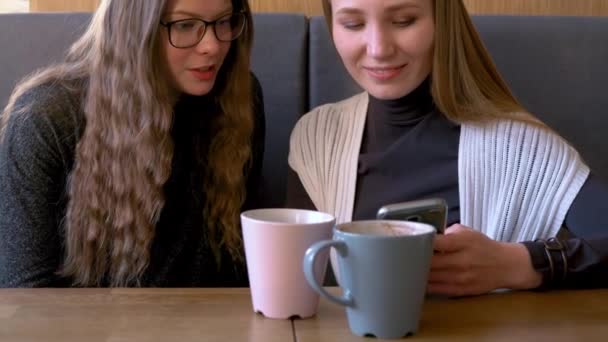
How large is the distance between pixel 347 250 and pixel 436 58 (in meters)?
0.53

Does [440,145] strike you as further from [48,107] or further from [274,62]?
[48,107]

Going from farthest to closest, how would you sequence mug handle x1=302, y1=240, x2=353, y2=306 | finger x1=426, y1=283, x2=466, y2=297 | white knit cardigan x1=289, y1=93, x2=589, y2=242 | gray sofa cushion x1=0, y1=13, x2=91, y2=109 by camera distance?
gray sofa cushion x1=0, y1=13, x2=91, y2=109 < white knit cardigan x1=289, y1=93, x2=589, y2=242 < finger x1=426, y1=283, x2=466, y2=297 < mug handle x1=302, y1=240, x2=353, y2=306

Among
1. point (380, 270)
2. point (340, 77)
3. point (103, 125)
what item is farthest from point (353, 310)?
point (340, 77)

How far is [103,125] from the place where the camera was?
1133mm

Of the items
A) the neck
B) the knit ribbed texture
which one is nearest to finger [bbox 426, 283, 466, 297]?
the knit ribbed texture

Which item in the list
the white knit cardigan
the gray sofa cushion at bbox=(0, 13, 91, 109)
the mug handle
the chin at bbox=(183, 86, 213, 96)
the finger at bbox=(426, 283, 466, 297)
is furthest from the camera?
the gray sofa cushion at bbox=(0, 13, 91, 109)

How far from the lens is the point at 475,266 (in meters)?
0.84

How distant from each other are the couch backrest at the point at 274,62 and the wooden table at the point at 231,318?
66 centimetres

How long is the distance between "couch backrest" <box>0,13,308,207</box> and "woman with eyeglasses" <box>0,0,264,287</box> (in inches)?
9.7

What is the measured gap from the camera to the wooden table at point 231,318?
2.17 ft

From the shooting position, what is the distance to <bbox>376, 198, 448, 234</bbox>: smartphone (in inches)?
27.9

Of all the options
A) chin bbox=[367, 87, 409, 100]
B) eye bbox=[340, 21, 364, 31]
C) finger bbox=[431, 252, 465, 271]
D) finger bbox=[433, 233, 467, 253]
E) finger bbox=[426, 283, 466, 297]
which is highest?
eye bbox=[340, 21, 364, 31]

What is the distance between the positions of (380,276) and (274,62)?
2.90 feet

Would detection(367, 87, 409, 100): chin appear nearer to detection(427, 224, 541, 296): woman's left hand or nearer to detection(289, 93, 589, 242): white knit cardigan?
detection(289, 93, 589, 242): white knit cardigan
